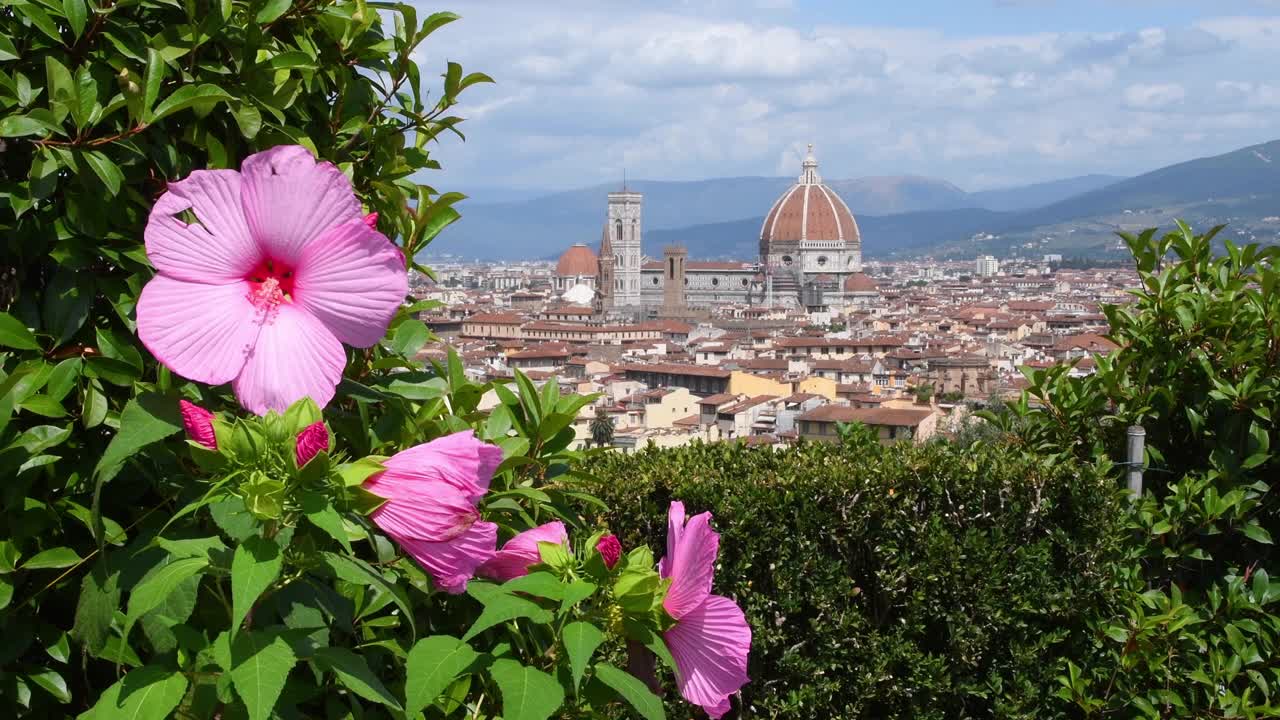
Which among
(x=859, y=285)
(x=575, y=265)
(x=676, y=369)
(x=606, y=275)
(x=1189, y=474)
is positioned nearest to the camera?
(x=1189, y=474)

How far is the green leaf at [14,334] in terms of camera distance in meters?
0.75

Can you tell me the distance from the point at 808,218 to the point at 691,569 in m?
92.7

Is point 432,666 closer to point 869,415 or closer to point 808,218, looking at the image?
point 869,415

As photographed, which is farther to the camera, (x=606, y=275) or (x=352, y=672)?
(x=606, y=275)

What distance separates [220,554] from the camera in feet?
2.19

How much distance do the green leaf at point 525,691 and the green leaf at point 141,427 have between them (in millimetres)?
231

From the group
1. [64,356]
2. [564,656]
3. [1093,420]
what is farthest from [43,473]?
[1093,420]

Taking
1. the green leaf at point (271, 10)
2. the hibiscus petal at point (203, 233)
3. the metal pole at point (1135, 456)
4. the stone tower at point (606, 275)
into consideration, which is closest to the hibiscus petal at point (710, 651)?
the hibiscus petal at point (203, 233)

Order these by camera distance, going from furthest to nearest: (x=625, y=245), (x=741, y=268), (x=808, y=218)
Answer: (x=808, y=218) → (x=741, y=268) → (x=625, y=245)

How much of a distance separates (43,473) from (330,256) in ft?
0.84

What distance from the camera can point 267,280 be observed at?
2.29 feet

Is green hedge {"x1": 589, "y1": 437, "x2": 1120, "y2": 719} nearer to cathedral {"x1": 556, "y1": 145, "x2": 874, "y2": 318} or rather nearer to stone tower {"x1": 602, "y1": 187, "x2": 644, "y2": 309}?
cathedral {"x1": 556, "y1": 145, "x2": 874, "y2": 318}

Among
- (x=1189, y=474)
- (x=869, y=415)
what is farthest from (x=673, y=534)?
(x=869, y=415)

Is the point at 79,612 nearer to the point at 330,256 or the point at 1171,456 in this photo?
the point at 330,256
